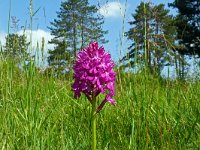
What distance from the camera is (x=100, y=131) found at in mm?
3584

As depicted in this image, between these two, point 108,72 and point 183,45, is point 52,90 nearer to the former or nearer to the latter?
point 108,72

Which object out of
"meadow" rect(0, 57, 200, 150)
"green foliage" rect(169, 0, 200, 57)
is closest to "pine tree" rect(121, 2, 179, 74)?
"meadow" rect(0, 57, 200, 150)

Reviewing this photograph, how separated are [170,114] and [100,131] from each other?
0.67 m

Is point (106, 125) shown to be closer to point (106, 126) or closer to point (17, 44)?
point (106, 126)

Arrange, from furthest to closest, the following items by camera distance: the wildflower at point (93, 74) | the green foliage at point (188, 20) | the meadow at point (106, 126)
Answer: the green foliage at point (188, 20) → the meadow at point (106, 126) → the wildflower at point (93, 74)

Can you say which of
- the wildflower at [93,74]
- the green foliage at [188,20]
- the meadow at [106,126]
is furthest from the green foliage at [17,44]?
the green foliage at [188,20]

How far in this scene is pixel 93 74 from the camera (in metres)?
2.26

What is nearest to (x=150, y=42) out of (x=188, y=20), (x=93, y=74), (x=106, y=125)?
(x=106, y=125)

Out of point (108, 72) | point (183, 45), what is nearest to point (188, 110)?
point (108, 72)

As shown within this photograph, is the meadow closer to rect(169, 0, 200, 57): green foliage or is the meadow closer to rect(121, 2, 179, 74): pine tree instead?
rect(121, 2, 179, 74): pine tree

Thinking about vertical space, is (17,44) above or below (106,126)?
above

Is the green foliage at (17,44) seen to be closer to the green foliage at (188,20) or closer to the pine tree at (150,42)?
the pine tree at (150,42)

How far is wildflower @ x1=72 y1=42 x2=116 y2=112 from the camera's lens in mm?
2246

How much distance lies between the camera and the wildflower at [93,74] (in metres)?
2.25
